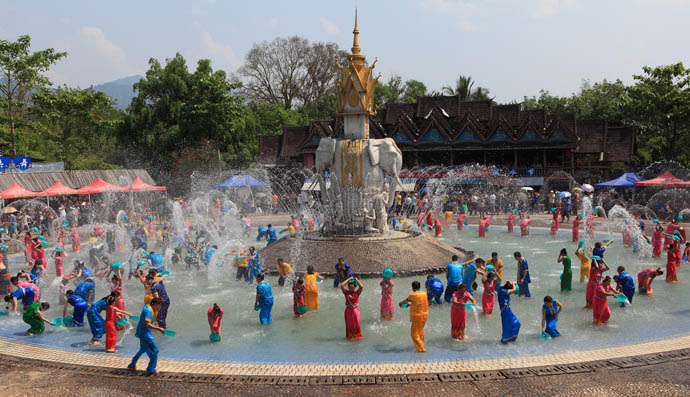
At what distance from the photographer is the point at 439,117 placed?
4381 centimetres

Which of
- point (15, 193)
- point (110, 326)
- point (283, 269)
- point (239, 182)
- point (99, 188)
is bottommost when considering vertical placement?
point (110, 326)

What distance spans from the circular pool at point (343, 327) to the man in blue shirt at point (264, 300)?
9.1 inches

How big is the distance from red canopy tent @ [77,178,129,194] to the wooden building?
1647 centimetres

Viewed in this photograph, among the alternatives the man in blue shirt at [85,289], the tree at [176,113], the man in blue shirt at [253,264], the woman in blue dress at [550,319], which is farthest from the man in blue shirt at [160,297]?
the tree at [176,113]

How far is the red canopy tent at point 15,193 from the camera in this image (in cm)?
2812

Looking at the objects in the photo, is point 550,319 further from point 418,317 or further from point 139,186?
point 139,186

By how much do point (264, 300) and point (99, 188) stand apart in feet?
87.0

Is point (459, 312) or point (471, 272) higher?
point (471, 272)

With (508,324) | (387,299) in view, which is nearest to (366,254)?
(387,299)

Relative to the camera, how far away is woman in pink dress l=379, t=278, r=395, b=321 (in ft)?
36.3

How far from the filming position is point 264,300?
35.7ft

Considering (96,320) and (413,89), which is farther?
(413,89)

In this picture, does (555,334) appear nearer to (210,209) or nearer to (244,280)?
(244,280)

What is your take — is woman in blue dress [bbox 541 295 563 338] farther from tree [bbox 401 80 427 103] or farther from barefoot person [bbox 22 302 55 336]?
tree [bbox 401 80 427 103]
